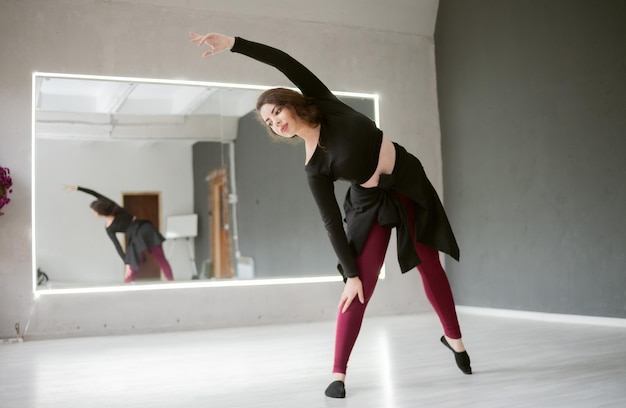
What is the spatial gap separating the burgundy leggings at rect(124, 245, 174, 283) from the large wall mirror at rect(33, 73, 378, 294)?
0.11ft

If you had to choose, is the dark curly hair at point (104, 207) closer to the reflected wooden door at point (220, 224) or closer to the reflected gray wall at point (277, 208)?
the reflected wooden door at point (220, 224)

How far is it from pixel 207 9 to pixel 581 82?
2.72m

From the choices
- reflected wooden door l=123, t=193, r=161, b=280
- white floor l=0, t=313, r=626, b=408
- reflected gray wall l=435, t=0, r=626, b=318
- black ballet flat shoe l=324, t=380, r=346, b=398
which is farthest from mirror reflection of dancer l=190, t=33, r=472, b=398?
reflected wooden door l=123, t=193, r=161, b=280

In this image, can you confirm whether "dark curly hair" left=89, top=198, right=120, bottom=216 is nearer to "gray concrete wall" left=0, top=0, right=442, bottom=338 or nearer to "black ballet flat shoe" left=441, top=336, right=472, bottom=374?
"gray concrete wall" left=0, top=0, right=442, bottom=338

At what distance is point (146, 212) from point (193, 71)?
3.64 feet

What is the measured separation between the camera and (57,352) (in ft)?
12.1

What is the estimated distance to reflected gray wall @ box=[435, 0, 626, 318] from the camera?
3.88 meters

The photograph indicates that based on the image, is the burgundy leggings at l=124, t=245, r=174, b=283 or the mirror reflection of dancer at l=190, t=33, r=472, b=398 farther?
the burgundy leggings at l=124, t=245, r=174, b=283


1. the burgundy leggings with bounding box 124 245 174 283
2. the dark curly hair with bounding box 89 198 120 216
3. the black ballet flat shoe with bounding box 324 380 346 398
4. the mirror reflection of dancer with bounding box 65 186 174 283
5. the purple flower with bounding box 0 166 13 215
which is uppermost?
the purple flower with bounding box 0 166 13 215

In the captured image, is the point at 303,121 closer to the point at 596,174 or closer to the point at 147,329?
the point at 596,174

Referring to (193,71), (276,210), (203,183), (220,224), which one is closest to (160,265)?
(220,224)

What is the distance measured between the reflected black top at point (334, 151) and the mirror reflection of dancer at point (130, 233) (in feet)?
9.08

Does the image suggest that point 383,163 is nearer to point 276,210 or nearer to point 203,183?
point 203,183

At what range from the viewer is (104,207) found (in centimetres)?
466
